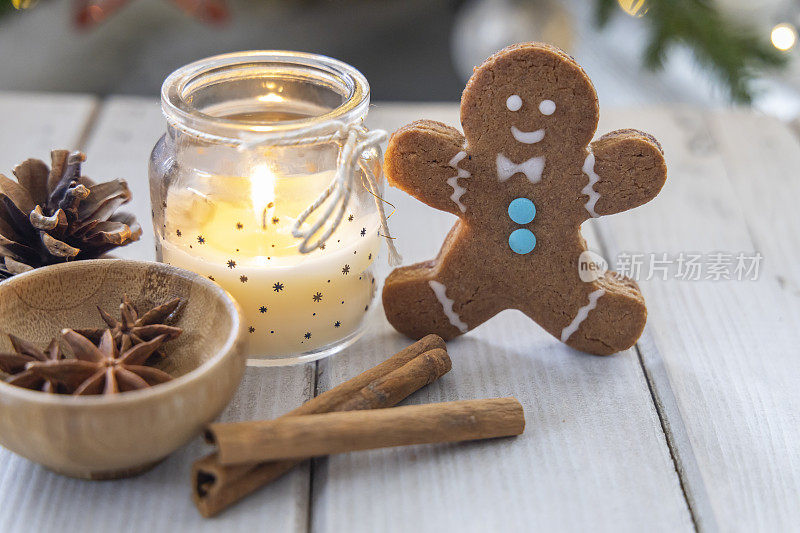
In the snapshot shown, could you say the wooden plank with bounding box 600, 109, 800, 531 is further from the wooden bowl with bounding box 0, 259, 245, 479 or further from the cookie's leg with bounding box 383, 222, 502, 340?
Result: the wooden bowl with bounding box 0, 259, 245, 479

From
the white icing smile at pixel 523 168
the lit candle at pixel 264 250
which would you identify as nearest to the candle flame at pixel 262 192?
the lit candle at pixel 264 250

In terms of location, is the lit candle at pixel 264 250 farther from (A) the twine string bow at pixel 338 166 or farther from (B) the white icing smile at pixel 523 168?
(B) the white icing smile at pixel 523 168

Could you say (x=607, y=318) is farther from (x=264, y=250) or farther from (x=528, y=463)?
(x=264, y=250)

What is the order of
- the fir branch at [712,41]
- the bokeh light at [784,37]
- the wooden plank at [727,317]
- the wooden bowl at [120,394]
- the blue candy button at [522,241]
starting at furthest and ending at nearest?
the bokeh light at [784,37], the fir branch at [712,41], the blue candy button at [522,241], the wooden plank at [727,317], the wooden bowl at [120,394]

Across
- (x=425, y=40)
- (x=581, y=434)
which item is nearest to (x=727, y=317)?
(x=581, y=434)

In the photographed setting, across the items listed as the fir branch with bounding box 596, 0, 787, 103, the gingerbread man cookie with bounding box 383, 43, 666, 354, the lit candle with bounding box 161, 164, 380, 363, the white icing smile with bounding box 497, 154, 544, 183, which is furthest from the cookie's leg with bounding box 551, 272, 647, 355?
the fir branch with bounding box 596, 0, 787, 103

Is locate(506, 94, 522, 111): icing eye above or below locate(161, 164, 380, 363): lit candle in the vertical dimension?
above
